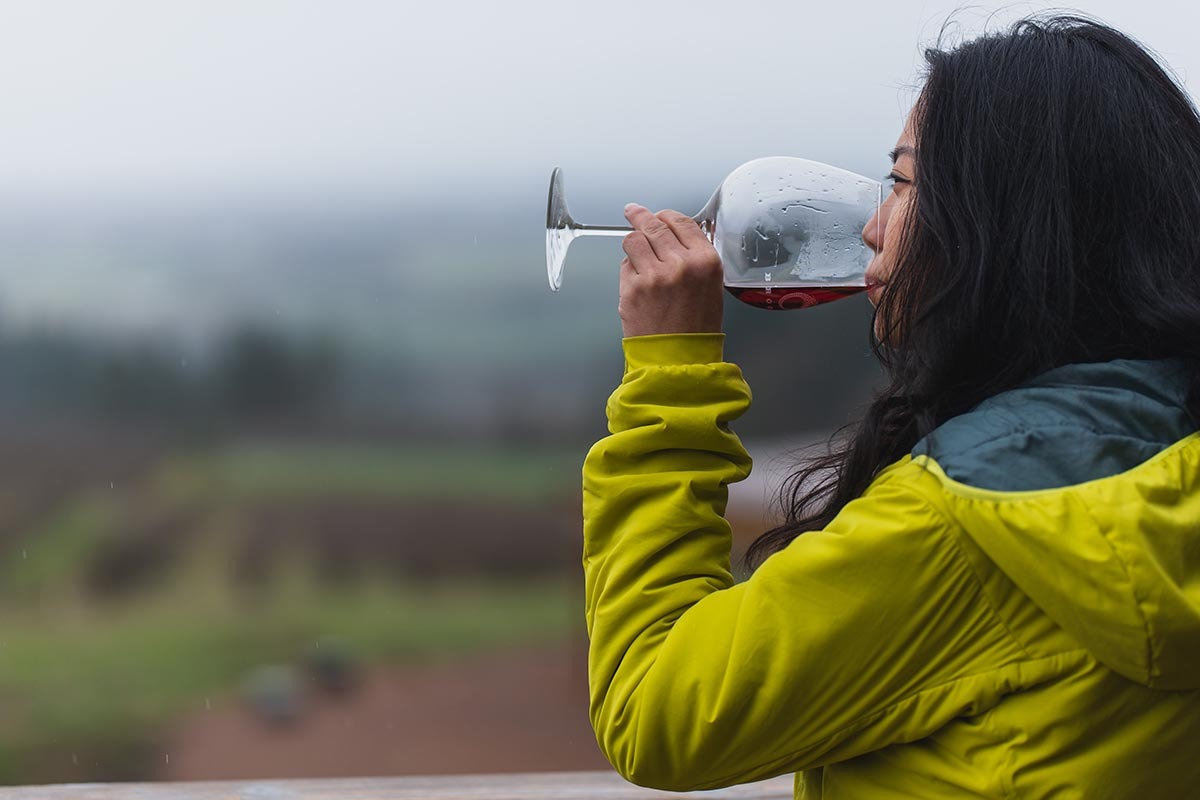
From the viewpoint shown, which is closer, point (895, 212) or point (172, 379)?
point (895, 212)

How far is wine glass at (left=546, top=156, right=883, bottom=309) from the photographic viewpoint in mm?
871

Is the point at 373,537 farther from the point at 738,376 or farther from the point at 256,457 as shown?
the point at 738,376

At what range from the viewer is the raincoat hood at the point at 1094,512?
53cm

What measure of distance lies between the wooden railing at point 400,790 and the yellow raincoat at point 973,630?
1.74 ft

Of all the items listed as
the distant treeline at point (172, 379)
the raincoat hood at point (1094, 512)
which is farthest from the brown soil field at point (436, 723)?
the raincoat hood at point (1094, 512)

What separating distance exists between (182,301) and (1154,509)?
158 inches

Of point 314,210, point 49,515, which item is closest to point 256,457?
point 49,515

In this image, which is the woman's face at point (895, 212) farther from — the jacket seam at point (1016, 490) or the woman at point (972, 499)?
the jacket seam at point (1016, 490)

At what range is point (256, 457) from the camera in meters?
4.41

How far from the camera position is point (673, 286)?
720 millimetres

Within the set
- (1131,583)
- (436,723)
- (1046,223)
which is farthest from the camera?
(436,723)

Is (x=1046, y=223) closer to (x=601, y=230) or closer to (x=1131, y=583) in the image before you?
(x=1131, y=583)

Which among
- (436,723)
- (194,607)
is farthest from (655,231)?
(194,607)

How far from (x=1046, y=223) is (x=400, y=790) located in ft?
2.67
